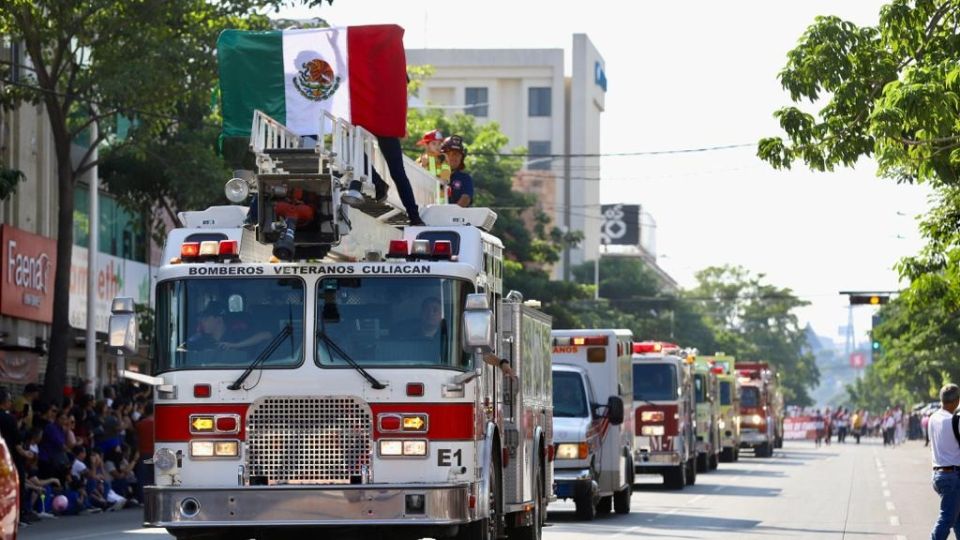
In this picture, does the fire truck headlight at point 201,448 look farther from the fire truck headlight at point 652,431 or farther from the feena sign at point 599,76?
the feena sign at point 599,76

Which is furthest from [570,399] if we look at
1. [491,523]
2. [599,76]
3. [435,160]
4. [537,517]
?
[599,76]

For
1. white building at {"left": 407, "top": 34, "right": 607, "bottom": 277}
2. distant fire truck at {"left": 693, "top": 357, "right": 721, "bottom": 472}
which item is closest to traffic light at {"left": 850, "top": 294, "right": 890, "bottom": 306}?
distant fire truck at {"left": 693, "top": 357, "right": 721, "bottom": 472}

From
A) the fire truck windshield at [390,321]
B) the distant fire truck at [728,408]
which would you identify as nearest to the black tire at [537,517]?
the fire truck windshield at [390,321]

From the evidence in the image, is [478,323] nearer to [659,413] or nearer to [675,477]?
[659,413]

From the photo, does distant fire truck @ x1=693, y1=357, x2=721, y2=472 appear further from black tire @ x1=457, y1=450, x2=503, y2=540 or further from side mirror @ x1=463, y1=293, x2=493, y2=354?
side mirror @ x1=463, y1=293, x2=493, y2=354

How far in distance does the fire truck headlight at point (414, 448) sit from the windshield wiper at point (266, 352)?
1207 mm

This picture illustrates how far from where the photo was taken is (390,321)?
14727mm

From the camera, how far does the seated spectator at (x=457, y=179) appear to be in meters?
18.2

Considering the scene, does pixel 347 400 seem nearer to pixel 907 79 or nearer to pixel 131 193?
pixel 907 79

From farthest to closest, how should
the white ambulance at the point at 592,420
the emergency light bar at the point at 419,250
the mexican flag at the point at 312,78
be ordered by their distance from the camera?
the white ambulance at the point at 592,420, the mexican flag at the point at 312,78, the emergency light bar at the point at 419,250

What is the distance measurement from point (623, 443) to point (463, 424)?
1368 centimetres

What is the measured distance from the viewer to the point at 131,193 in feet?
132

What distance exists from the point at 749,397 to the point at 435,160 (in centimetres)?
4724

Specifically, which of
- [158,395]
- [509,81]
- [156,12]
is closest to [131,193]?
[156,12]
